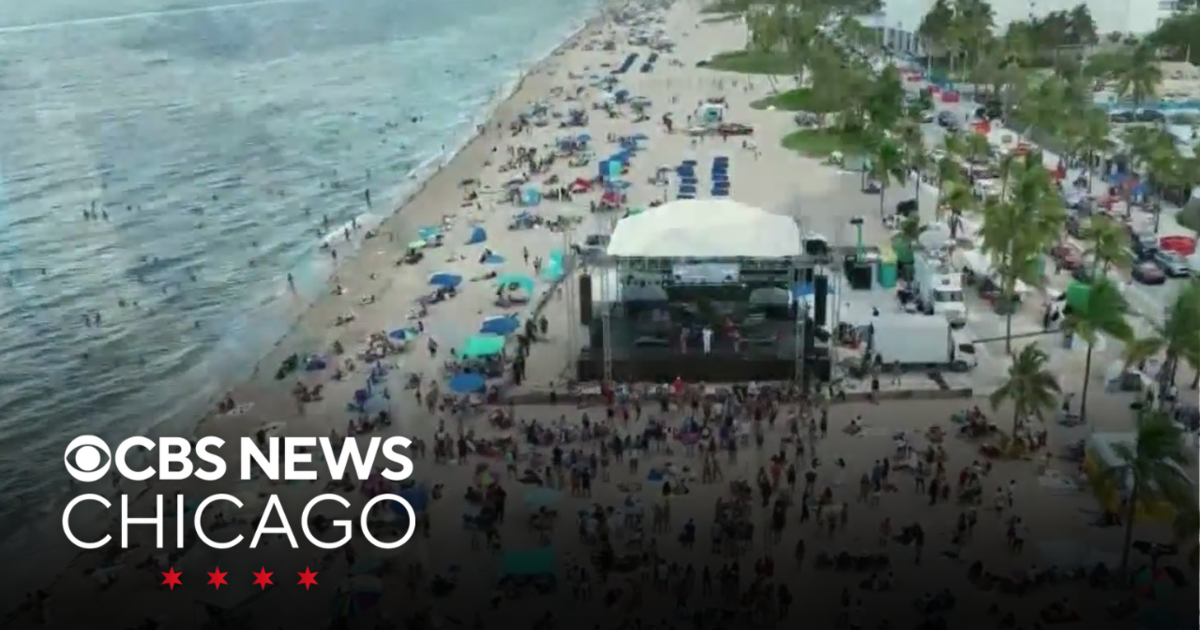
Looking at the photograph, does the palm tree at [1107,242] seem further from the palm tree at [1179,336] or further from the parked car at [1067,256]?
the palm tree at [1179,336]

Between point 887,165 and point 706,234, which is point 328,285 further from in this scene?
point 887,165

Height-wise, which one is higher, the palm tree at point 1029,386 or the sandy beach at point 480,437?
the palm tree at point 1029,386

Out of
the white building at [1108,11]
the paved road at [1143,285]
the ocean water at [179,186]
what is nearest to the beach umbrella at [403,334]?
the ocean water at [179,186]

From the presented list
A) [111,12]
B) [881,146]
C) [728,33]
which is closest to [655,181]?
[881,146]

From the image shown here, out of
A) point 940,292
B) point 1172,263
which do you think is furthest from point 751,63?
point 940,292

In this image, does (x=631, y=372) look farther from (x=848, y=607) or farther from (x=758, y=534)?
(x=848, y=607)

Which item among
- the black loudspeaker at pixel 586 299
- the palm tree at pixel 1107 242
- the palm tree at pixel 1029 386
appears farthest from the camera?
the palm tree at pixel 1107 242
